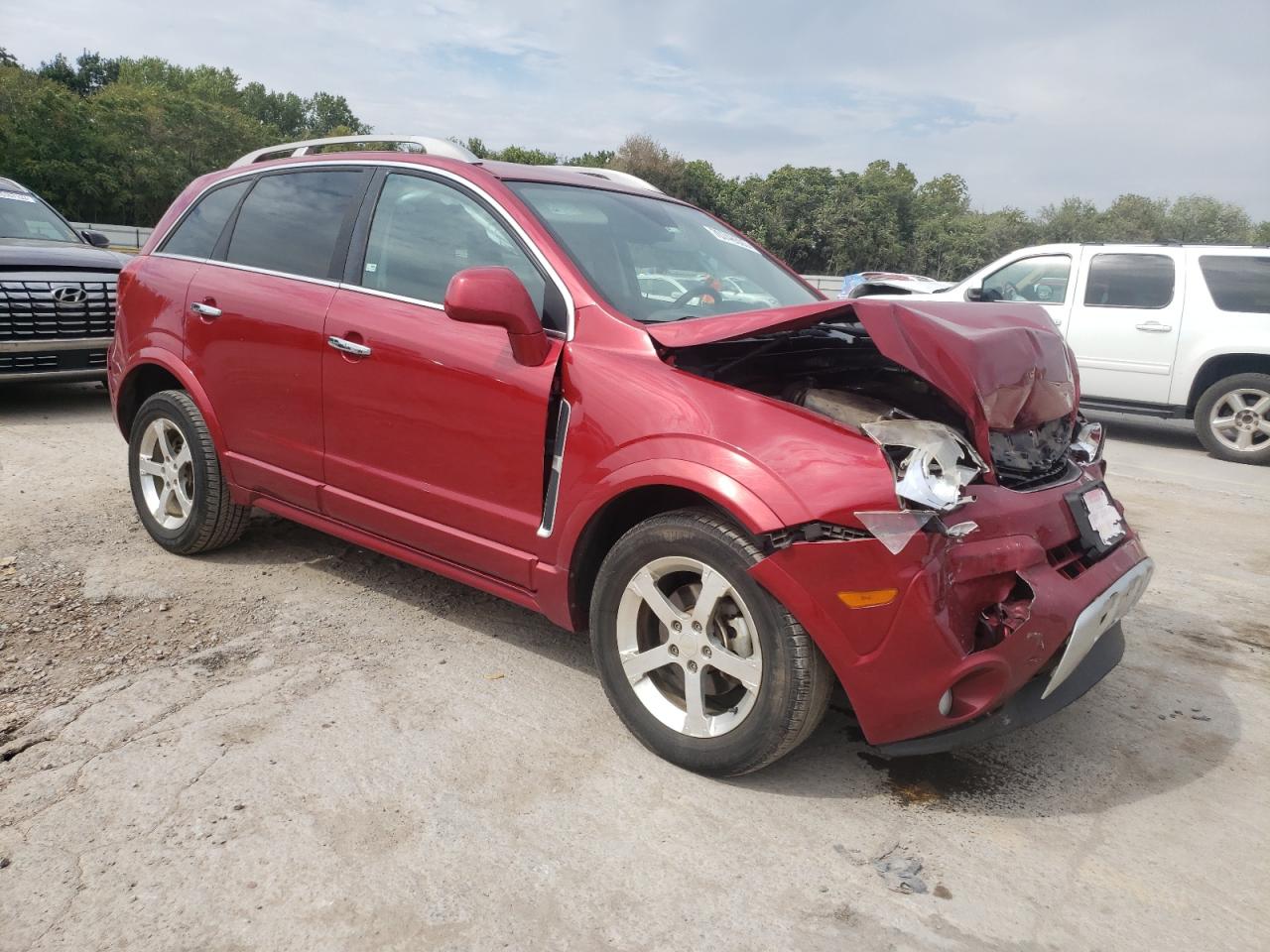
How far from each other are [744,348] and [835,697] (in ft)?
4.10

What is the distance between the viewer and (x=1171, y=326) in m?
8.63

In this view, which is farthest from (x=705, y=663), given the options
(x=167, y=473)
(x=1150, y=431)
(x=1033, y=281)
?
(x=1150, y=431)

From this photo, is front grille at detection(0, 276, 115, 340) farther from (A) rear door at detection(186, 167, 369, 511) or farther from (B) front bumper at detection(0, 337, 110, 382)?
(A) rear door at detection(186, 167, 369, 511)

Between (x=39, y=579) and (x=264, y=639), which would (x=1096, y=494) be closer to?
(x=264, y=639)

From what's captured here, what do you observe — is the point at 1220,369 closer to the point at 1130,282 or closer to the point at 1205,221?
the point at 1130,282

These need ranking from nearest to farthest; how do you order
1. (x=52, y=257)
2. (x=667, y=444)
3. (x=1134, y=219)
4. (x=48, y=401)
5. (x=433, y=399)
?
(x=667, y=444)
(x=433, y=399)
(x=52, y=257)
(x=48, y=401)
(x=1134, y=219)

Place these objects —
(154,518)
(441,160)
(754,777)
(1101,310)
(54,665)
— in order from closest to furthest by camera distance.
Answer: (754,777) < (54,665) < (441,160) < (154,518) < (1101,310)

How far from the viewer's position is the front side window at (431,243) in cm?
326

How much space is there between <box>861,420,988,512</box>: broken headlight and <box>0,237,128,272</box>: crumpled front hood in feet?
23.6

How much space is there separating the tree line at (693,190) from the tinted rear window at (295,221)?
2916 centimetres

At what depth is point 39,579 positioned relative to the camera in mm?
4020

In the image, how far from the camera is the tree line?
136 ft

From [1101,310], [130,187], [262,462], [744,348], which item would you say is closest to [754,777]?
[744,348]

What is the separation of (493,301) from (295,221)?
1591 millimetres
